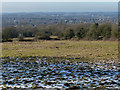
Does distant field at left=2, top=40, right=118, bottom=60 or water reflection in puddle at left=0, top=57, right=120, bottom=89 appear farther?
distant field at left=2, top=40, right=118, bottom=60

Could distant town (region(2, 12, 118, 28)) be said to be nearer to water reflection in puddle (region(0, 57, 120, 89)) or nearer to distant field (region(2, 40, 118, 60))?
distant field (region(2, 40, 118, 60))

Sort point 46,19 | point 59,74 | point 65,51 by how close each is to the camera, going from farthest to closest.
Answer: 1. point 46,19
2. point 65,51
3. point 59,74

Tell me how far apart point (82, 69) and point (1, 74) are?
4791 millimetres

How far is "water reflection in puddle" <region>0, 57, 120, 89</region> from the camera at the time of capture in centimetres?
990

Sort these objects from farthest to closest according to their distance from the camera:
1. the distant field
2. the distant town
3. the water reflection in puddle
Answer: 1. the distant town
2. the distant field
3. the water reflection in puddle

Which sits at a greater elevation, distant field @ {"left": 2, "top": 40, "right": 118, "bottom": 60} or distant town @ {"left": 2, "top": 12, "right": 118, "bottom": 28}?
distant town @ {"left": 2, "top": 12, "right": 118, "bottom": 28}

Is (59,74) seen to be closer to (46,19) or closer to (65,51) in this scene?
(65,51)

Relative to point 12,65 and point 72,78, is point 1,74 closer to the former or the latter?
point 12,65

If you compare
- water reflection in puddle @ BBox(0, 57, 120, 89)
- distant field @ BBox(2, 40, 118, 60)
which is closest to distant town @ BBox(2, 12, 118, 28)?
distant field @ BBox(2, 40, 118, 60)

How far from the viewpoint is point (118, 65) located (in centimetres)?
1433

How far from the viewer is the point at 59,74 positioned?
11945 millimetres

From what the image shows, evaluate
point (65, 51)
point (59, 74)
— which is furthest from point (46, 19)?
point (59, 74)

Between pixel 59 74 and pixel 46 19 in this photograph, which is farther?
pixel 46 19

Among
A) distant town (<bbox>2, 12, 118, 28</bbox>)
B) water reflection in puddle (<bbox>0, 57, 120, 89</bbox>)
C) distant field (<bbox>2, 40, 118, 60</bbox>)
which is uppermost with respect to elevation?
distant town (<bbox>2, 12, 118, 28</bbox>)
